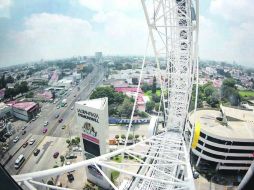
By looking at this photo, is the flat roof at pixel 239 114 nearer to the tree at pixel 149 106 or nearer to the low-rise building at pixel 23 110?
the tree at pixel 149 106

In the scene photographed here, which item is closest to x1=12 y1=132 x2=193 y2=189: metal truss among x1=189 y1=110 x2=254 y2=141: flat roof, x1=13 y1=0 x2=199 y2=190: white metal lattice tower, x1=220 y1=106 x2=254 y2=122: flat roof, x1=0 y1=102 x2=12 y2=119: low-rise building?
x1=13 y1=0 x2=199 y2=190: white metal lattice tower

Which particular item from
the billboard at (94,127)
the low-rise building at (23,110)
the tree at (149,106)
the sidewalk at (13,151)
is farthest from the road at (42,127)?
the tree at (149,106)

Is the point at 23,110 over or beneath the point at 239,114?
over

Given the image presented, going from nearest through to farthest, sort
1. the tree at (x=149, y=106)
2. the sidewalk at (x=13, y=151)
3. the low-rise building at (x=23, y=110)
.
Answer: the sidewalk at (x=13, y=151), the low-rise building at (x=23, y=110), the tree at (x=149, y=106)

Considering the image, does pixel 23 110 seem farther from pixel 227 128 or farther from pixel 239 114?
pixel 239 114

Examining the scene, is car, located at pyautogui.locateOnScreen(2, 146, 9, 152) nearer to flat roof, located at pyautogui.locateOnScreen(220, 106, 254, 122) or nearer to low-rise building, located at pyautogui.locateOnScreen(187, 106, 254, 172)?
low-rise building, located at pyautogui.locateOnScreen(187, 106, 254, 172)

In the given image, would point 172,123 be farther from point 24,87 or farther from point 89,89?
point 89,89

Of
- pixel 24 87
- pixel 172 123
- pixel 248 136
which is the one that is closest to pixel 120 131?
pixel 172 123

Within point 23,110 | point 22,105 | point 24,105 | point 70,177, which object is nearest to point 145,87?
point 24,105

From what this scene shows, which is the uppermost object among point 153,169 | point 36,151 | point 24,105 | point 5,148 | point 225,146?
point 153,169
